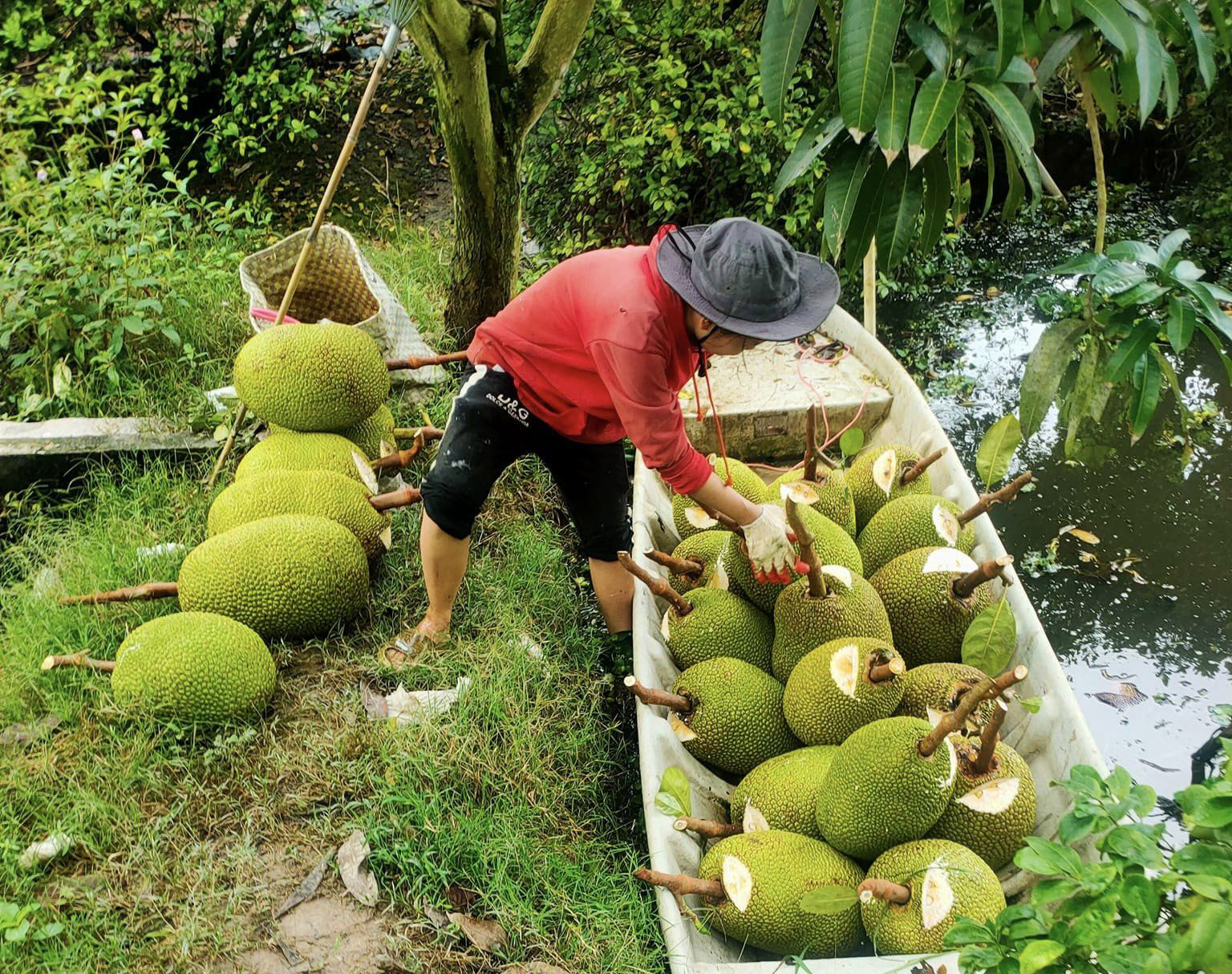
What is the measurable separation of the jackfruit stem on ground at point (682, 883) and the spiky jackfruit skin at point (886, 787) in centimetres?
25

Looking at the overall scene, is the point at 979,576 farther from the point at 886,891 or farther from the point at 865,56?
the point at 865,56

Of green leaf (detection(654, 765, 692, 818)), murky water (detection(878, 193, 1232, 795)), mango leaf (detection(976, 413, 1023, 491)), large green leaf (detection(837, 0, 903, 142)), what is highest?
large green leaf (detection(837, 0, 903, 142))

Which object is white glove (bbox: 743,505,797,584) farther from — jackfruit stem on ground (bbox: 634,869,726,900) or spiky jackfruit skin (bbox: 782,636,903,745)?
jackfruit stem on ground (bbox: 634,869,726,900)

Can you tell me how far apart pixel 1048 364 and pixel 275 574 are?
1.87m

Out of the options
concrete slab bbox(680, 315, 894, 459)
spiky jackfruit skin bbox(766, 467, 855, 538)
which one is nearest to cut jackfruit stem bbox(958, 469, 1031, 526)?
spiky jackfruit skin bbox(766, 467, 855, 538)

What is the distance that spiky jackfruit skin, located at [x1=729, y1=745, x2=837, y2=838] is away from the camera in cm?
188

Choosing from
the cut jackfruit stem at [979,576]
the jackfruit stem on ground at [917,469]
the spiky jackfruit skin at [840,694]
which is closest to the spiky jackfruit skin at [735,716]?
the spiky jackfruit skin at [840,694]

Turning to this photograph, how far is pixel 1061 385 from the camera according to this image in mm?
2418

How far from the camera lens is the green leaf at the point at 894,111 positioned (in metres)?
1.83

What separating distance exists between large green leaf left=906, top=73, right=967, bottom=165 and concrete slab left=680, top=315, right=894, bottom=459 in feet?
4.62

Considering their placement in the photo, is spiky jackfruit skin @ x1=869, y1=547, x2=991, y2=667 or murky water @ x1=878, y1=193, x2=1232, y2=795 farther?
murky water @ x1=878, y1=193, x2=1232, y2=795

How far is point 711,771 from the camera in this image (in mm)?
2205

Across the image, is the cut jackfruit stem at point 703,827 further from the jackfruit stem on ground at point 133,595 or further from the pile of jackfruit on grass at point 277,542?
the jackfruit stem on ground at point 133,595

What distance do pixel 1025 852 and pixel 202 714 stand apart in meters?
1.76
